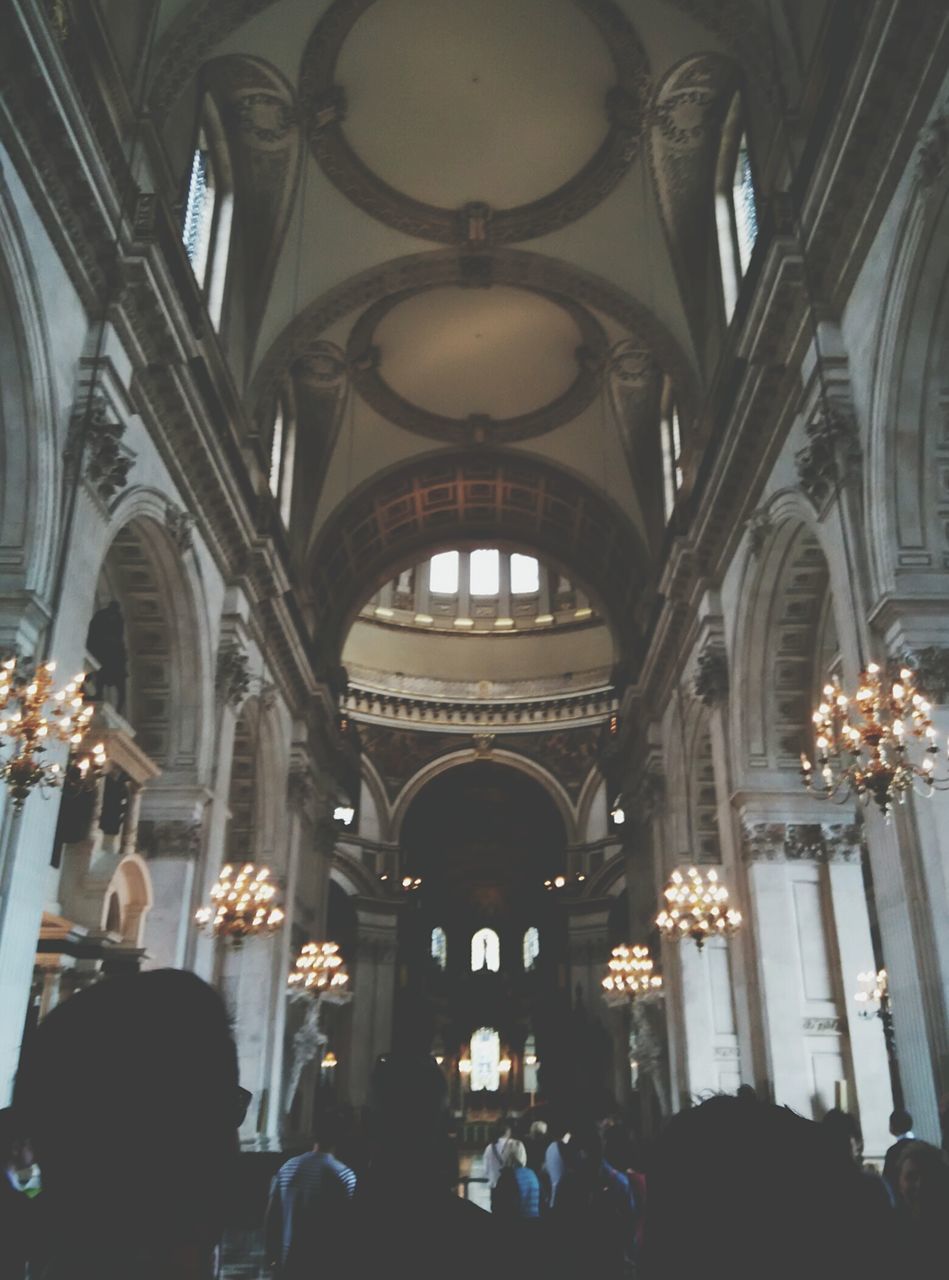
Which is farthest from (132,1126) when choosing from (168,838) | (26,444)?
(168,838)

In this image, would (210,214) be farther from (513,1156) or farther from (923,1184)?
(923,1184)

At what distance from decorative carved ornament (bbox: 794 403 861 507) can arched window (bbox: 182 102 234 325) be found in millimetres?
9528

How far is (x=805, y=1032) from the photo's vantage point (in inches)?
561

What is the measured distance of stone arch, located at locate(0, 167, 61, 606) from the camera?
973 cm

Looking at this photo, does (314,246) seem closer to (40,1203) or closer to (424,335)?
(424,335)

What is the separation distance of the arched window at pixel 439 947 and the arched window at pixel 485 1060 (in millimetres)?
3422

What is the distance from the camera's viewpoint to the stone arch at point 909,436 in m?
9.66

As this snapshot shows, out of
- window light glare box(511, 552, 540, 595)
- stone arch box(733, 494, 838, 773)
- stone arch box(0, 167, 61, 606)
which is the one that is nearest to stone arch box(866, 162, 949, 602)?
stone arch box(733, 494, 838, 773)

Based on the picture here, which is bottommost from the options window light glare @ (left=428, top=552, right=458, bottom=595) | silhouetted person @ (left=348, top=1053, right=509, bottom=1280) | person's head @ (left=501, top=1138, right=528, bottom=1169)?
person's head @ (left=501, top=1138, right=528, bottom=1169)

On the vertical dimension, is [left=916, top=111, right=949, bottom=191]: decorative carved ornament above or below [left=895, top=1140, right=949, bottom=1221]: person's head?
above

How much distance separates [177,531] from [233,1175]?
13.6 metres

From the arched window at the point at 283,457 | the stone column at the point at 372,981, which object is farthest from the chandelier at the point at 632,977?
the stone column at the point at 372,981

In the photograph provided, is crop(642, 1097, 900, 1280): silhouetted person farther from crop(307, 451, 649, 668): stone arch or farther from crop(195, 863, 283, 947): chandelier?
crop(307, 451, 649, 668): stone arch

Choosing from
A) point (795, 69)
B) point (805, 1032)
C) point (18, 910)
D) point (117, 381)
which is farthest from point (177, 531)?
point (805, 1032)
